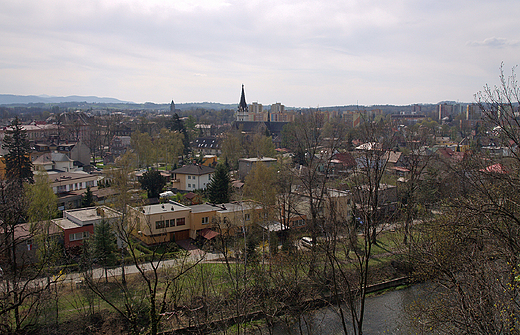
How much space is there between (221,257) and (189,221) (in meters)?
2.77

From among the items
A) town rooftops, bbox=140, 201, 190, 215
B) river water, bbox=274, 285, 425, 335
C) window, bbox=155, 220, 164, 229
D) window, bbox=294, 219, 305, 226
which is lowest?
river water, bbox=274, 285, 425, 335

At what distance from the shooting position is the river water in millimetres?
9023

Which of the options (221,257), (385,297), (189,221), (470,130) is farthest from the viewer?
(470,130)

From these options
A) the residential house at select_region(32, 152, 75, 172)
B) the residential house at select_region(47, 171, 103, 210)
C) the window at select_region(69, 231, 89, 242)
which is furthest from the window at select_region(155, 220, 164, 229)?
the residential house at select_region(32, 152, 75, 172)

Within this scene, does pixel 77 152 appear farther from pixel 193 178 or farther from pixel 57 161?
pixel 193 178

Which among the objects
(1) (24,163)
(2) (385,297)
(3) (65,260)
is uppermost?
(1) (24,163)

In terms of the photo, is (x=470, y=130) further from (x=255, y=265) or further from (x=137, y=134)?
(x=255, y=265)

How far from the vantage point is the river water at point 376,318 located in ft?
29.6

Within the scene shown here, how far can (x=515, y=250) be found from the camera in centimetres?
587

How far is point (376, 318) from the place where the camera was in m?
9.79

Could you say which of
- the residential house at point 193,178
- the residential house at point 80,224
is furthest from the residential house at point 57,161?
the residential house at point 80,224

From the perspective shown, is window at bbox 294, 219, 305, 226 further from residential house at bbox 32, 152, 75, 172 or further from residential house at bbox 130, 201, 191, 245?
residential house at bbox 32, 152, 75, 172

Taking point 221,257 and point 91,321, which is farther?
point 221,257

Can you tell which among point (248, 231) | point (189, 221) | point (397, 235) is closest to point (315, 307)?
point (248, 231)
